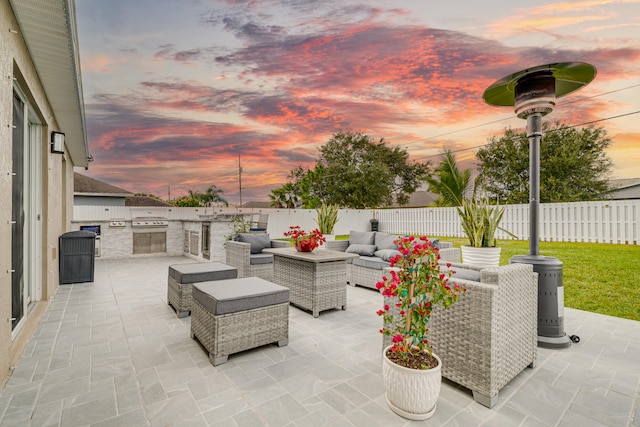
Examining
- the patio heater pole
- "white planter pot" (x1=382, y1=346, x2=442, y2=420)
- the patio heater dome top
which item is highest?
the patio heater dome top

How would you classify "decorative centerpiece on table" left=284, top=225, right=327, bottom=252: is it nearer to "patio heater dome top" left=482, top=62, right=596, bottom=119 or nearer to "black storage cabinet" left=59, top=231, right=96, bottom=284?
"patio heater dome top" left=482, top=62, right=596, bottom=119

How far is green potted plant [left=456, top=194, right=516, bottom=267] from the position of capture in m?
2.66

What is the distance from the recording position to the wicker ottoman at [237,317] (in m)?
2.36

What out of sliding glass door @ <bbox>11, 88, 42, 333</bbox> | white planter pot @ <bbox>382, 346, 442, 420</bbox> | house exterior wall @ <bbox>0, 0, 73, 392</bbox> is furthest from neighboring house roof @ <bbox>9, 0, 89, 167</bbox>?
white planter pot @ <bbox>382, 346, 442, 420</bbox>

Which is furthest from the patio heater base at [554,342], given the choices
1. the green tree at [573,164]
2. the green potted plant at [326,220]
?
the green tree at [573,164]

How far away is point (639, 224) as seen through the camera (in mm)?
6207

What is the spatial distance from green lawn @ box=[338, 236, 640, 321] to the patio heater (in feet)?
6.07

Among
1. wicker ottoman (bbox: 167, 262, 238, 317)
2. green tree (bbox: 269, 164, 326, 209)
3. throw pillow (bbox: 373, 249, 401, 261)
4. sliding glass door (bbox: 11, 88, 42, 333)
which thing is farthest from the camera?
green tree (bbox: 269, 164, 326, 209)

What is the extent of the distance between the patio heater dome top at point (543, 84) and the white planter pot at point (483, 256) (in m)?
1.47

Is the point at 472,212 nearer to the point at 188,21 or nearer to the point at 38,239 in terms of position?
the point at 38,239

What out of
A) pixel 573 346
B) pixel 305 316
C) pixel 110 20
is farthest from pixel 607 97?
pixel 110 20

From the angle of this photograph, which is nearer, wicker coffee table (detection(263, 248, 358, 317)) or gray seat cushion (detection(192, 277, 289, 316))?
gray seat cushion (detection(192, 277, 289, 316))

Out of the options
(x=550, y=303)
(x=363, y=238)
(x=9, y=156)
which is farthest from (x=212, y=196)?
(x=550, y=303)

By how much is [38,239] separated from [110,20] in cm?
468
